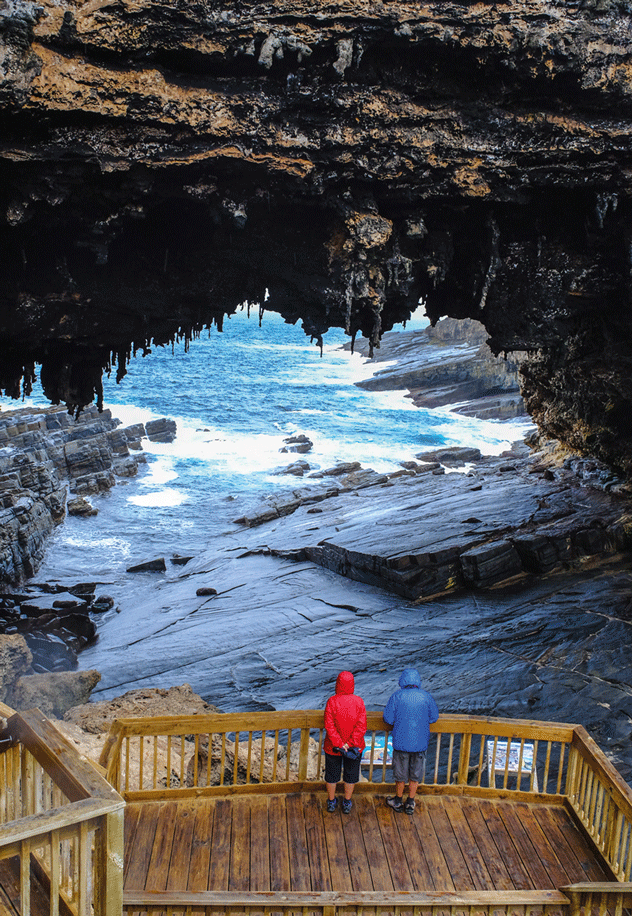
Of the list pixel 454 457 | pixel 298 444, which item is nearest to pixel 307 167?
pixel 454 457

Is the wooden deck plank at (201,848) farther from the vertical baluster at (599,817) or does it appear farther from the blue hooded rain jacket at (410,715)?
the vertical baluster at (599,817)

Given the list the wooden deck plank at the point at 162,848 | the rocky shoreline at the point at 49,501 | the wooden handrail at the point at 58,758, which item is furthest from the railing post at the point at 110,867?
the rocky shoreline at the point at 49,501

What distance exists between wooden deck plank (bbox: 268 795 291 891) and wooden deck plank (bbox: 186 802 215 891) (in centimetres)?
56

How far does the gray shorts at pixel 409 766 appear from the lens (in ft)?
20.8

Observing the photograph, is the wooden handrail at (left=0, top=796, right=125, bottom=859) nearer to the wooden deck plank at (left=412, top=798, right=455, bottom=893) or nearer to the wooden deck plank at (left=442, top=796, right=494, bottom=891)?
→ the wooden deck plank at (left=412, top=798, right=455, bottom=893)

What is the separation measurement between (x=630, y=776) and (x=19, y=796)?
867 cm

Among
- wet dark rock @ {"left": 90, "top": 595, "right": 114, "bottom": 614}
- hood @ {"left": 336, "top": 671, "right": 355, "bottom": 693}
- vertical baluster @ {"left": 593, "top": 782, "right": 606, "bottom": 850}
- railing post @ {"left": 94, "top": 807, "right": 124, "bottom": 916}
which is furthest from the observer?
wet dark rock @ {"left": 90, "top": 595, "right": 114, "bottom": 614}

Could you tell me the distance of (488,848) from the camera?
5930 mm

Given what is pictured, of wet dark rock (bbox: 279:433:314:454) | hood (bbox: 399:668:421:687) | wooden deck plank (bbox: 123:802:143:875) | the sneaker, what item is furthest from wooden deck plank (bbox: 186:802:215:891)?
wet dark rock (bbox: 279:433:314:454)

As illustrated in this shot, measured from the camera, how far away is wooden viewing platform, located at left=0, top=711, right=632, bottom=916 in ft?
13.7

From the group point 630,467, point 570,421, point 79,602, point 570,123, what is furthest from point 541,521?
point 79,602

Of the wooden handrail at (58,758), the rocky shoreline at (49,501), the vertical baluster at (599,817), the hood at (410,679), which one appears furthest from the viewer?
the rocky shoreline at (49,501)

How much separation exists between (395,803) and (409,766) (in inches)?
15.4

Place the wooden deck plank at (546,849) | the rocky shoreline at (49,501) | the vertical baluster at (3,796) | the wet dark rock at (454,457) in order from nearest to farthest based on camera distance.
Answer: the vertical baluster at (3,796), the wooden deck plank at (546,849), the rocky shoreline at (49,501), the wet dark rock at (454,457)
